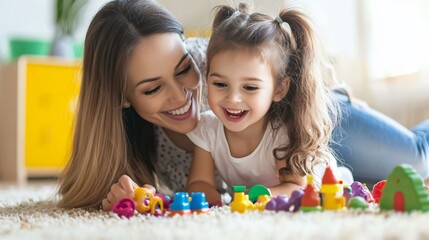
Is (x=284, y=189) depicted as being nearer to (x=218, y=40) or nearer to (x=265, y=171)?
(x=265, y=171)

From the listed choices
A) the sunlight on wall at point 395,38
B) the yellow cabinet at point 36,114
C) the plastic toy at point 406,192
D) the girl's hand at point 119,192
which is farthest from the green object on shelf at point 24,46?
the plastic toy at point 406,192

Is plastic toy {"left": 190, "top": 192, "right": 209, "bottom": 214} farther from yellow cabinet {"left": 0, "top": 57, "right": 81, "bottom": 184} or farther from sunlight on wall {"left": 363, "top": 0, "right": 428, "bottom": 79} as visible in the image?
sunlight on wall {"left": 363, "top": 0, "right": 428, "bottom": 79}

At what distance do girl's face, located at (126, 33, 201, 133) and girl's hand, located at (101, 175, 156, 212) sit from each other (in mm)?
205

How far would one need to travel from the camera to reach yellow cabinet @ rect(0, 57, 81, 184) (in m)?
2.84

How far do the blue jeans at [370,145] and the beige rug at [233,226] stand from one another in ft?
1.94

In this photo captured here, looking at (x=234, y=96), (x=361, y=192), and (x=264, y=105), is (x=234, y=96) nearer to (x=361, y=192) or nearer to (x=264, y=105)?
(x=264, y=105)

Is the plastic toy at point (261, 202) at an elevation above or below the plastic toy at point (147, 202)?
above

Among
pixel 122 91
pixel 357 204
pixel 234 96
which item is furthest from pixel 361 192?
pixel 122 91

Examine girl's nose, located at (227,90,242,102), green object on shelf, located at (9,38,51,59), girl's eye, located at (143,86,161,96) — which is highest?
green object on shelf, located at (9,38,51,59)

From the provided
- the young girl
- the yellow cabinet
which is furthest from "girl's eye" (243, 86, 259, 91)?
the yellow cabinet

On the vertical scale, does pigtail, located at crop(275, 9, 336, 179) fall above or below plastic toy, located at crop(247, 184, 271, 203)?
above

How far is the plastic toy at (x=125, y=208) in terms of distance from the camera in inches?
41.1

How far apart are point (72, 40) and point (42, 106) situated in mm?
379

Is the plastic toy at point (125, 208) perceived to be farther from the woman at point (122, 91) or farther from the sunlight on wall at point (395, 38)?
the sunlight on wall at point (395, 38)
